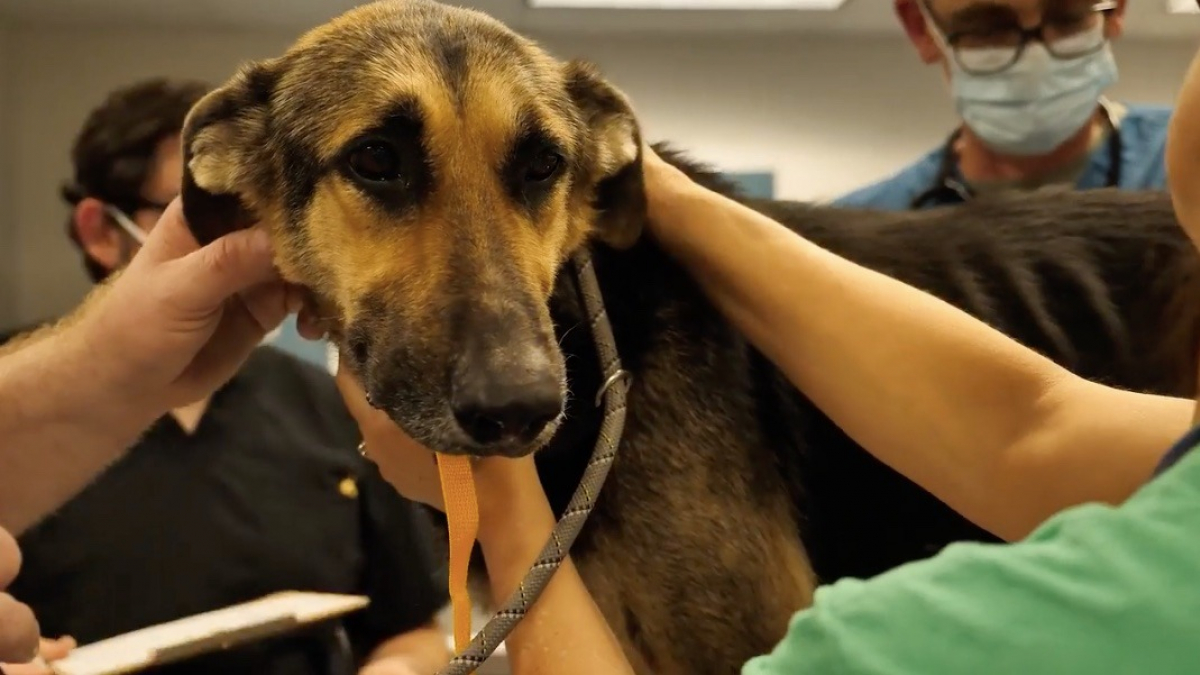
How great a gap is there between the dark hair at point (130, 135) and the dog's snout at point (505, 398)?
4.39 feet

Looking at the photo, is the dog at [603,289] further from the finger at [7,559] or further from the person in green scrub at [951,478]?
the finger at [7,559]

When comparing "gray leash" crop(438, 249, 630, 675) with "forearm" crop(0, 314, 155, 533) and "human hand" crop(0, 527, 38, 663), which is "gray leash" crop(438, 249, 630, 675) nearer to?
"human hand" crop(0, 527, 38, 663)

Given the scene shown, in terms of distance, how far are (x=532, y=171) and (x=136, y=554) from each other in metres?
1.10

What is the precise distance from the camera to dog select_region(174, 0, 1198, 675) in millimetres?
1034

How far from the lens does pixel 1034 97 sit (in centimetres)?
195

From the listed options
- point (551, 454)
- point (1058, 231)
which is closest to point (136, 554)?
point (551, 454)

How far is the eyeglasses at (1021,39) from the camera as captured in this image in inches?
76.1

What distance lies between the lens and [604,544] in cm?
118

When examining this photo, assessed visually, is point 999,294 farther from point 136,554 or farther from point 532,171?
point 136,554

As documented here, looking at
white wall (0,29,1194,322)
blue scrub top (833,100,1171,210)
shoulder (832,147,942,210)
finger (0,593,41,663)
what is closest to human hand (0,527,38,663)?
finger (0,593,41,663)

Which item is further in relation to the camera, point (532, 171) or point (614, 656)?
point (532, 171)

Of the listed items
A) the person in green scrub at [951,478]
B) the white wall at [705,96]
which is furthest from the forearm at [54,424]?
the white wall at [705,96]

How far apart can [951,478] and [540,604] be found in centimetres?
43

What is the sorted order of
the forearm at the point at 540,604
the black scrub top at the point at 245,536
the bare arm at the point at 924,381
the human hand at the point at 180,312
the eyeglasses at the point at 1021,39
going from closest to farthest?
the bare arm at the point at 924,381 < the forearm at the point at 540,604 < the human hand at the point at 180,312 < the black scrub top at the point at 245,536 < the eyeglasses at the point at 1021,39
